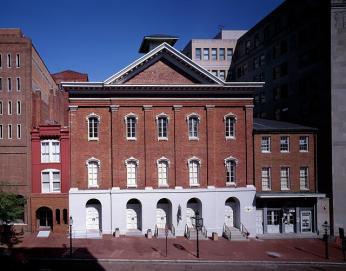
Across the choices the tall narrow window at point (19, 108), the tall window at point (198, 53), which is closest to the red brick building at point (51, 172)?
the tall narrow window at point (19, 108)

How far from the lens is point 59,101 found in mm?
53250

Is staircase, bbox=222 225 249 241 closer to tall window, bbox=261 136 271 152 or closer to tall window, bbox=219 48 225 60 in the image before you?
tall window, bbox=261 136 271 152

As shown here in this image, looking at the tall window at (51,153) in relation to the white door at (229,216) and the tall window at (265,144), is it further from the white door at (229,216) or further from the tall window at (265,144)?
the tall window at (265,144)

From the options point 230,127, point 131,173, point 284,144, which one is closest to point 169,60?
point 230,127

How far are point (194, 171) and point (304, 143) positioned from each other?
1200 centimetres

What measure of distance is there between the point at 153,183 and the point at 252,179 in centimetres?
1030

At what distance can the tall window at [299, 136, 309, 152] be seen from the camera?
3750 cm

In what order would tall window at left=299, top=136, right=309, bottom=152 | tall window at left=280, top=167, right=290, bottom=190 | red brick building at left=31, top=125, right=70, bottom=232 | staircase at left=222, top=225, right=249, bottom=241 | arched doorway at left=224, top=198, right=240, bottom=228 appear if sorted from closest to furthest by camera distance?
staircase at left=222, top=225, right=249, bottom=241
red brick building at left=31, top=125, right=70, bottom=232
tall window at left=280, top=167, right=290, bottom=190
arched doorway at left=224, top=198, right=240, bottom=228
tall window at left=299, top=136, right=309, bottom=152

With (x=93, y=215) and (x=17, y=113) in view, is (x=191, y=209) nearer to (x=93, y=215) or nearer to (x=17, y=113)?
(x=93, y=215)

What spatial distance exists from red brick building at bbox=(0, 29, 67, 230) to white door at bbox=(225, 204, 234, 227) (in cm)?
2015

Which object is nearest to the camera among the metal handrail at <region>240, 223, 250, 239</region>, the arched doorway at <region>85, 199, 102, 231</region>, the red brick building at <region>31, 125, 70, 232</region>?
the metal handrail at <region>240, 223, 250, 239</region>

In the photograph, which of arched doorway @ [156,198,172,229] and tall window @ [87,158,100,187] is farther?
arched doorway @ [156,198,172,229]

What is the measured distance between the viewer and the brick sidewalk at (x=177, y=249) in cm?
2895

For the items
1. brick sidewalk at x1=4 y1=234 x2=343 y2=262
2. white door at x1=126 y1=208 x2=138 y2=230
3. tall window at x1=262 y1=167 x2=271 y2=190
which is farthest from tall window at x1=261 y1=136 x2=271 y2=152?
white door at x1=126 y1=208 x2=138 y2=230
